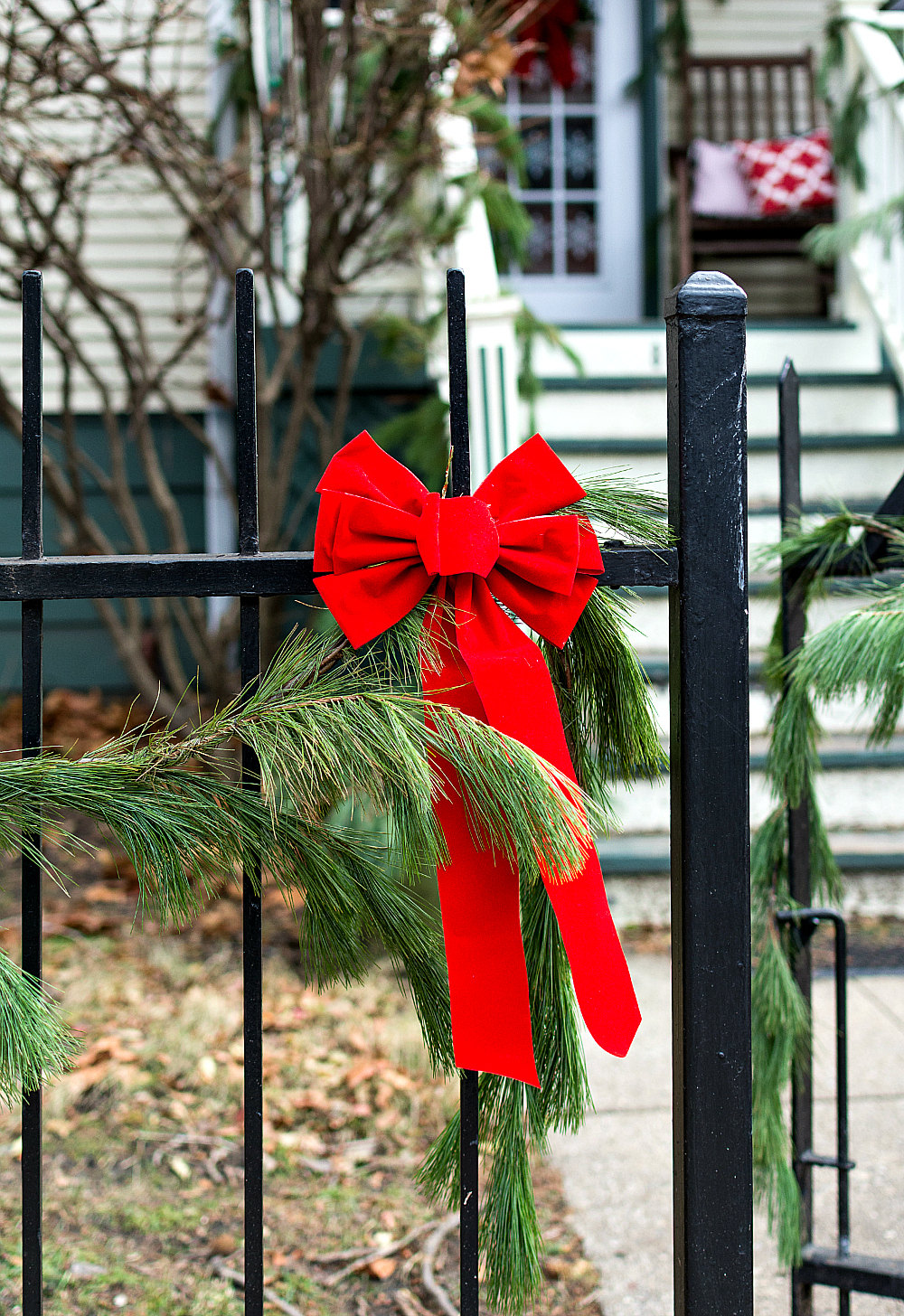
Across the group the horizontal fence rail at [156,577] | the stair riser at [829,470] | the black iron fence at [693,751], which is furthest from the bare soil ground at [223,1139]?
the stair riser at [829,470]

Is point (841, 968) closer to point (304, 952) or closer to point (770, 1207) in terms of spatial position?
point (770, 1207)

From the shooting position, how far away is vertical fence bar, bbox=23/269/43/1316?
3.70ft

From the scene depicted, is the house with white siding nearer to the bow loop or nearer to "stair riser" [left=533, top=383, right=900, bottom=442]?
"stair riser" [left=533, top=383, right=900, bottom=442]

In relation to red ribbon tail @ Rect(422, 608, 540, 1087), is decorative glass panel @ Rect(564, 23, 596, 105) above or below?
above

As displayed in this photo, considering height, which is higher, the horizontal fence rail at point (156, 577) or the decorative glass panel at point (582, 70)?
the decorative glass panel at point (582, 70)

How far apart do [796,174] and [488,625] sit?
5.26 m

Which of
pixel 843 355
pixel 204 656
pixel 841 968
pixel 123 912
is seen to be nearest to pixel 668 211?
pixel 843 355

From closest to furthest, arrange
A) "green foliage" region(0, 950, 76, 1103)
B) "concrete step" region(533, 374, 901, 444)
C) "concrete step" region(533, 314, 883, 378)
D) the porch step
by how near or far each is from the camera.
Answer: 1. "green foliage" region(0, 950, 76, 1103)
2. the porch step
3. "concrete step" region(533, 374, 901, 444)
4. "concrete step" region(533, 314, 883, 378)

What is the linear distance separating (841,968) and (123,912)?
2621 millimetres

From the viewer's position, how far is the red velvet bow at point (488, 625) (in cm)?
108

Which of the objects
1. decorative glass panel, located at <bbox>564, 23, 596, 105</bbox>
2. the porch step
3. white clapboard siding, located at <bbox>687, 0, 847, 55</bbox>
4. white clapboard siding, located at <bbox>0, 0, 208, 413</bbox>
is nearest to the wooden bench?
white clapboard siding, located at <bbox>687, 0, 847, 55</bbox>

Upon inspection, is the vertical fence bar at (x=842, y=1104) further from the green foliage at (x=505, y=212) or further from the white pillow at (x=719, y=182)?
the white pillow at (x=719, y=182)

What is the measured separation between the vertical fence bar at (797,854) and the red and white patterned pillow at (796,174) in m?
4.43

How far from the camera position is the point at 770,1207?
5.47 feet
